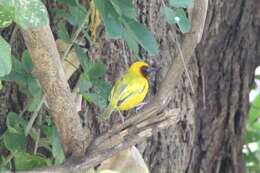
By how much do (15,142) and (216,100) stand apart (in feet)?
2.86

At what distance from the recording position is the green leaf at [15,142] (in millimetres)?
1144

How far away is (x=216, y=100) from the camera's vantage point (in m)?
1.92

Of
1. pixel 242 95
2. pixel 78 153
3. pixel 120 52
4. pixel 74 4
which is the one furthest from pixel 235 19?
pixel 78 153

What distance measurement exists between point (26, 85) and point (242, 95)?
918 millimetres

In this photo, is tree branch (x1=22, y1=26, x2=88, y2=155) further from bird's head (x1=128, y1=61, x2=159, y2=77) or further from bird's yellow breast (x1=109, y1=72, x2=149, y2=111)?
bird's head (x1=128, y1=61, x2=159, y2=77)

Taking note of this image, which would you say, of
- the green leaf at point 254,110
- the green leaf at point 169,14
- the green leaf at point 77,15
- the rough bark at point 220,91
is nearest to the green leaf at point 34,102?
the green leaf at point 77,15

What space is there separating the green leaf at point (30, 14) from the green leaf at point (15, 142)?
48cm

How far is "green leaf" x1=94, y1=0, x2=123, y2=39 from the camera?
96 cm

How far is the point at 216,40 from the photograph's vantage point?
1861 mm

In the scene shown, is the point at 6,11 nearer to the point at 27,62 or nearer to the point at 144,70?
the point at 27,62

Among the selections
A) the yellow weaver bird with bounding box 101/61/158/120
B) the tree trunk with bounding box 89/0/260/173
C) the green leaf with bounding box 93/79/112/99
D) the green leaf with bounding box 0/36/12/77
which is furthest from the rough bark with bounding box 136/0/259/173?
the green leaf with bounding box 0/36/12/77

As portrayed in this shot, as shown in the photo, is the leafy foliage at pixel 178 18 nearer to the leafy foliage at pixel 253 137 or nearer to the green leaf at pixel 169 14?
the green leaf at pixel 169 14

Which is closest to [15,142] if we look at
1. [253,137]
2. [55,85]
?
[55,85]

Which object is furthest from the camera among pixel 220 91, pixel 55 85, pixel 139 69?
pixel 220 91
